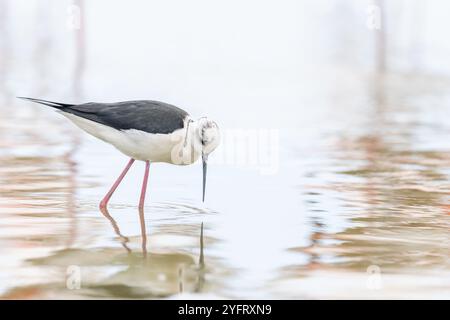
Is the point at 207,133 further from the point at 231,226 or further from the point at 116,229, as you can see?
the point at 116,229

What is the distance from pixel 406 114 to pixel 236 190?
11630mm

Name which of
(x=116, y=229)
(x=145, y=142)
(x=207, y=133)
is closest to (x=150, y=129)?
(x=145, y=142)

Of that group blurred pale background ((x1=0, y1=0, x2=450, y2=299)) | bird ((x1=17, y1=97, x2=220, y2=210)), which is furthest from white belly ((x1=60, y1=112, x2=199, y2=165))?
blurred pale background ((x1=0, y1=0, x2=450, y2=299))

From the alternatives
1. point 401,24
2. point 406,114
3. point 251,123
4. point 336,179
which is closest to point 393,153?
point 336,179

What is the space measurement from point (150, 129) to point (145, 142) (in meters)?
0.14

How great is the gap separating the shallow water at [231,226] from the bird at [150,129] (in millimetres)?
590

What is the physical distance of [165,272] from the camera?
703cm

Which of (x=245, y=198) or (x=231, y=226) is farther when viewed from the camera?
(x=245, y=198)

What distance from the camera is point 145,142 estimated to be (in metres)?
9.20

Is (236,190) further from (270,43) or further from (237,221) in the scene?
(270,43)

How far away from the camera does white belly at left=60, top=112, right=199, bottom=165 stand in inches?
360

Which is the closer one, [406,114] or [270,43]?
[406,114]

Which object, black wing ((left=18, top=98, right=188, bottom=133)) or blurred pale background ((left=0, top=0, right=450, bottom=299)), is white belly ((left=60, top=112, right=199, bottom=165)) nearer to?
black wing ((left=18, top=98, right=188, bottom=133))

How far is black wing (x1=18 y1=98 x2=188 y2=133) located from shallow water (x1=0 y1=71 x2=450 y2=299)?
0.82 meters
